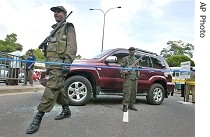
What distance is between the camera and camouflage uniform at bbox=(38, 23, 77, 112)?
455 cm

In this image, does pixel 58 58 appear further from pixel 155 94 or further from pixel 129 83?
pixel 155 94

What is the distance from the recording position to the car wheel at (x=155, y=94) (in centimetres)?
870

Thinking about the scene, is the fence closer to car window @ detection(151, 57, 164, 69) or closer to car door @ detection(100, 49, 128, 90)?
car door @ detection(100, 49, 128, 90)

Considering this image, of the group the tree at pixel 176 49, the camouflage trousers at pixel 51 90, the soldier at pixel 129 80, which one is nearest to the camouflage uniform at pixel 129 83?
the soldier at pixel 129 80

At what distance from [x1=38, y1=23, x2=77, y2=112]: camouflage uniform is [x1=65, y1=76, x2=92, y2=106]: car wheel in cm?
215

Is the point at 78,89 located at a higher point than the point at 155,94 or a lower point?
higher

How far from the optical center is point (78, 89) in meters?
7.27

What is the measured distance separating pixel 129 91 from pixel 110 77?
889 mm

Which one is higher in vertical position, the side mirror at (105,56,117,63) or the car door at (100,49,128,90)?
the side mirror at (105,56,117,63)

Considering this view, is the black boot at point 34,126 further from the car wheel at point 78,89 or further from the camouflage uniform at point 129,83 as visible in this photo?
the camouflage uniform at point 129,83

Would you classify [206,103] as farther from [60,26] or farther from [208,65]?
[60,26]

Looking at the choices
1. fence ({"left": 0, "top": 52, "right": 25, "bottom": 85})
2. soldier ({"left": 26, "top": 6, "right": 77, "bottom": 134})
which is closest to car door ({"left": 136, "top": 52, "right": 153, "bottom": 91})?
soldier ({"left": 26, "top": 6, "right": 77, "bottom": 134})

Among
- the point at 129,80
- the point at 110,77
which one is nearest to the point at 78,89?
the point at 110,77

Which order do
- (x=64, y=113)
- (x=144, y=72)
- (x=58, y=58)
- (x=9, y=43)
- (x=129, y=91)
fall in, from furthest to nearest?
(x=9, y=43) < (x=144, y=72) < (x=129, y=91) < (x=64, y=113) < (x=58, y=58)
